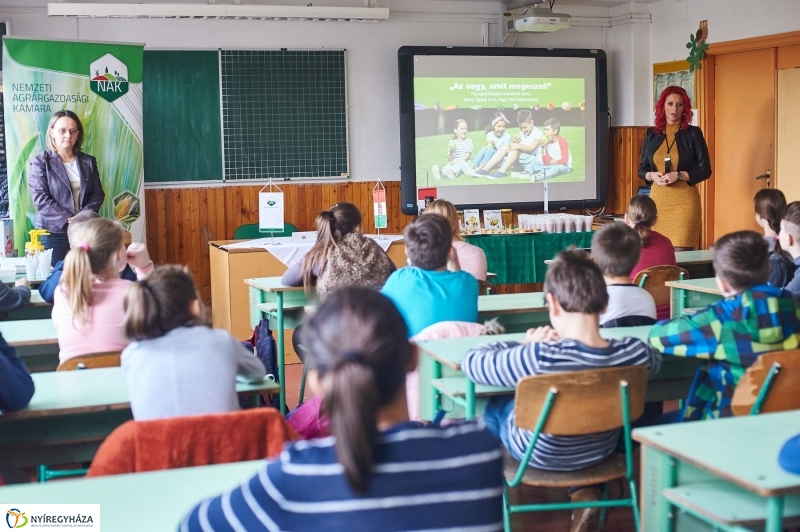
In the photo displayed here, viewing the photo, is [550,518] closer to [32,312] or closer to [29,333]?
[29,333]

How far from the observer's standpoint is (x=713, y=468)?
177cm

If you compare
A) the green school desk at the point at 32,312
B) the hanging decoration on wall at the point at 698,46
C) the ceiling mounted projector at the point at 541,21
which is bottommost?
the green school desk at the point at 32,312

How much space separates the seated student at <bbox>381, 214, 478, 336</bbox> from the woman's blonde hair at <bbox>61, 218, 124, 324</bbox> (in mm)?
1027

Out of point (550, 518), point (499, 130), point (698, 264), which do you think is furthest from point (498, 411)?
point (499, 130)

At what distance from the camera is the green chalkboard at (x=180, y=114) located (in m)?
7.60

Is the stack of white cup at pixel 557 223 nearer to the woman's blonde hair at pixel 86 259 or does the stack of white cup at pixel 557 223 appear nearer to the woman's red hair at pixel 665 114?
the woman's red hair at pixel 665 114

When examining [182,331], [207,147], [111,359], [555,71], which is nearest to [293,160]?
[207,147]

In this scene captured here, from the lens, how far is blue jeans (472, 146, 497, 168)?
853cm

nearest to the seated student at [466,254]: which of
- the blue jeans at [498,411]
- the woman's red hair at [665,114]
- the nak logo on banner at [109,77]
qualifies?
the blue jeans at [498,411]

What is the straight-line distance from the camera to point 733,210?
8.37 meters

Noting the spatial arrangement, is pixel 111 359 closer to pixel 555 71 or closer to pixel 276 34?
pixel 276 34

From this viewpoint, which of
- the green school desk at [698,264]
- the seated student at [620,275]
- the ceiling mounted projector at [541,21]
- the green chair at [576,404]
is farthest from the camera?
the ceiling mounted projector at [541,21]

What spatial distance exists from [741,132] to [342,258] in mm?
5140

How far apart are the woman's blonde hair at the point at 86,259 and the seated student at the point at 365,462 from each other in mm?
1935
